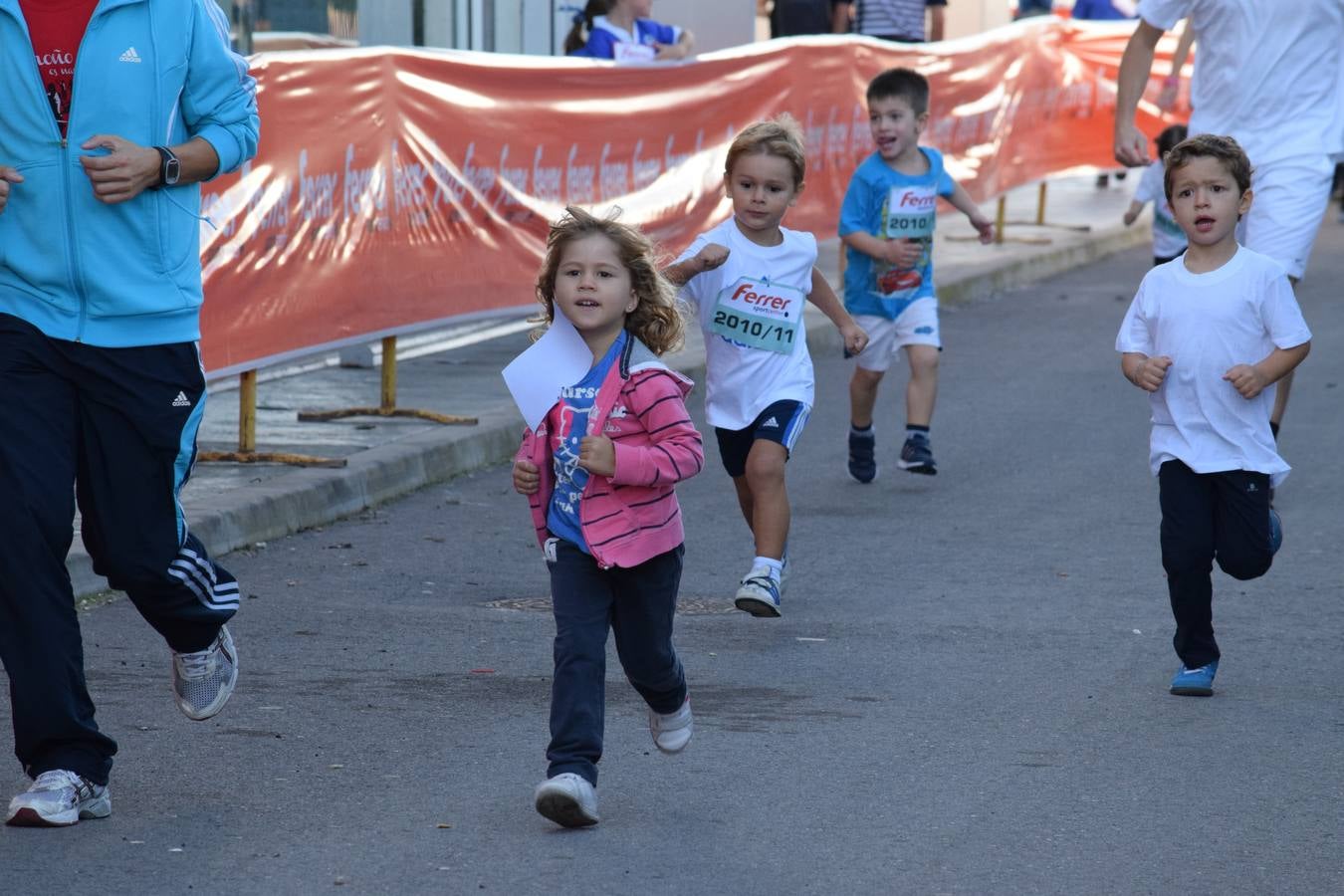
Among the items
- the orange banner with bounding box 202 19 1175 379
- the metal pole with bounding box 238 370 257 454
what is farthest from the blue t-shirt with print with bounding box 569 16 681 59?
the metal pole with bounding box 238 370 257 454

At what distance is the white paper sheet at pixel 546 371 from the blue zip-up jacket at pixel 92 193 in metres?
0.72

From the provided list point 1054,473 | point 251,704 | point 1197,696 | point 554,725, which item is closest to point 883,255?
point 1054,473

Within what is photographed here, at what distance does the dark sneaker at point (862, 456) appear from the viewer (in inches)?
364

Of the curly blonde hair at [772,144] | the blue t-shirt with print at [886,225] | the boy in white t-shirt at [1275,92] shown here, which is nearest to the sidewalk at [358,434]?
the blue t-shirt with print at [886,225]

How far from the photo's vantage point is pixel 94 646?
630 centimetres

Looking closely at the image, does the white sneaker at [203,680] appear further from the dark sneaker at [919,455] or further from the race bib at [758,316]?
the dark sneaker at [919,455]

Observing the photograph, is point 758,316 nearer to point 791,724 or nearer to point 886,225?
point 791,724

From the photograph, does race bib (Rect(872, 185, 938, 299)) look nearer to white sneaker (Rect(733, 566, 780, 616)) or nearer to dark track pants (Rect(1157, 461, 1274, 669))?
white sneaker (Rect(733, 566, 780, 616))

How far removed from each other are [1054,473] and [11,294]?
18.2 feet

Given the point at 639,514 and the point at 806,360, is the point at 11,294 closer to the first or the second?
the point at 639,514

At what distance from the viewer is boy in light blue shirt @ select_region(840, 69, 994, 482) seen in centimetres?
930

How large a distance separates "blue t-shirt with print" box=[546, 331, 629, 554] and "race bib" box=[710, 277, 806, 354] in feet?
7.16

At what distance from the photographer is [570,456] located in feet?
15.6

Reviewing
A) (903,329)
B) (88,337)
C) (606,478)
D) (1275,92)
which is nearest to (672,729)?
(606,478)
